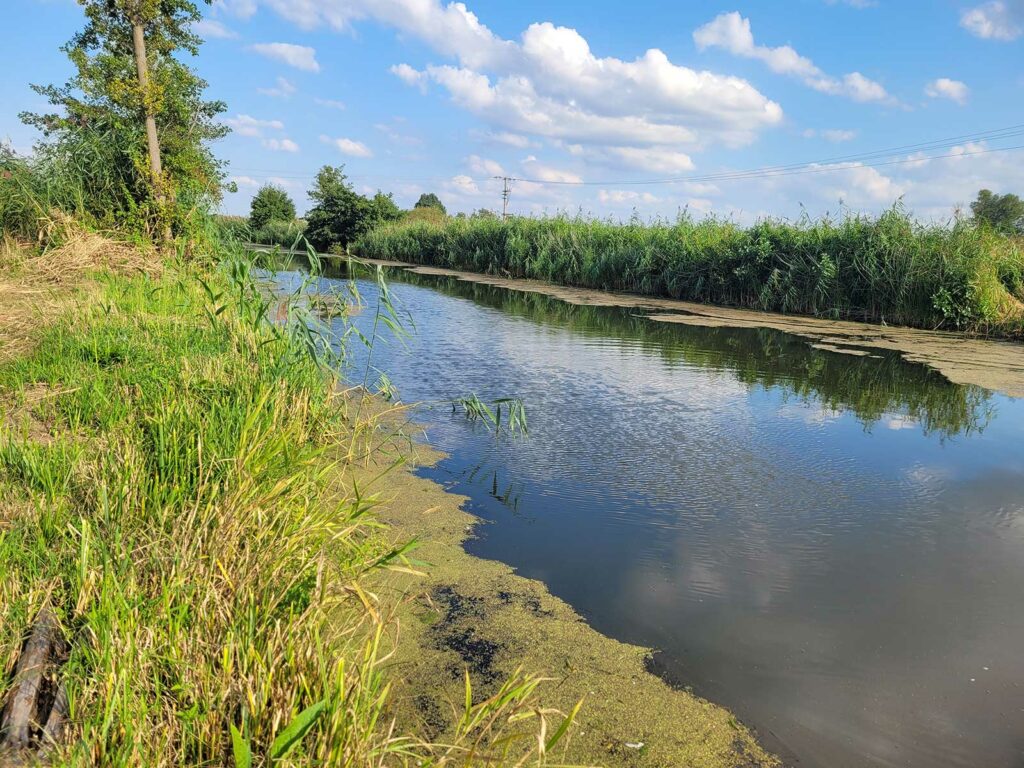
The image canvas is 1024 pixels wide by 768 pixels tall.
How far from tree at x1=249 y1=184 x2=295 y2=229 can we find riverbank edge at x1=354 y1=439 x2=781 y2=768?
153 ft

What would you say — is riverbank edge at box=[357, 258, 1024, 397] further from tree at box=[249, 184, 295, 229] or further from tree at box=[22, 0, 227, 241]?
tree at box=[249, 184, 295, 229]

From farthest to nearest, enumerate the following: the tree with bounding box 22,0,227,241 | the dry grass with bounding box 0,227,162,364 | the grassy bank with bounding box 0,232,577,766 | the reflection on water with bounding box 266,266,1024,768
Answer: the tree with bounding box 22,0,227,241 → the dry grass with bounding box 0,227,162,364 → the reflection on water with bounding box 266,266,1024,768 → the grassy bank with bounding box 0,232,577,766

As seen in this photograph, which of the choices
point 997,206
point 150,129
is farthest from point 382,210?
point 997,206

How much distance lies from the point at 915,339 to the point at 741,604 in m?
9.60

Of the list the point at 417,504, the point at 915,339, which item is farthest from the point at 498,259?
the point at 417,504

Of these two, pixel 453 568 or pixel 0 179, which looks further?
pixel 0 179

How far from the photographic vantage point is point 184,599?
6.58ft

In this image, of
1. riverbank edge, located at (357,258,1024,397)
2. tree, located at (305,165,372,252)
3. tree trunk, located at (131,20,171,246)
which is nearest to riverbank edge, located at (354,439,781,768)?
riverbank edge, located at (357,258,1024,397)

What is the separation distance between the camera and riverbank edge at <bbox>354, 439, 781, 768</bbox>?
214 cm

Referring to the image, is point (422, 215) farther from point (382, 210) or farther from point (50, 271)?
point (50, 271)

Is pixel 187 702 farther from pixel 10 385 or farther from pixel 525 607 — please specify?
pixel 10 385

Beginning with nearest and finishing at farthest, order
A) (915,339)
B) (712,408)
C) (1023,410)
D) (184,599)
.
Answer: (184,599) < (712,408) < (1023,410) < (915,339)

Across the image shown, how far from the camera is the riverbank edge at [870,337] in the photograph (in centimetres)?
834

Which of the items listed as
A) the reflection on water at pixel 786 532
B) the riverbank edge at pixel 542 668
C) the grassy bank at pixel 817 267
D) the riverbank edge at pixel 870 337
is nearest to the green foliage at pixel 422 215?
the grassy bank at pixel 817 267
